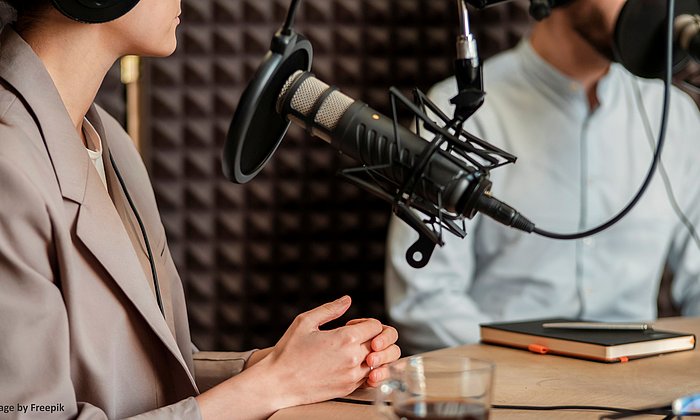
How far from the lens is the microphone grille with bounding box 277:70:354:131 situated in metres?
1.02

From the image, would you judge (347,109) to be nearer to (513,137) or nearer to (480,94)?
(480,94)

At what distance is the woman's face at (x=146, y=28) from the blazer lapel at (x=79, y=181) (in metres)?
0.13

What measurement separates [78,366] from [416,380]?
452mm

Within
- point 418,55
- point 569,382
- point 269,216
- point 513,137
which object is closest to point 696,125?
point 513,137

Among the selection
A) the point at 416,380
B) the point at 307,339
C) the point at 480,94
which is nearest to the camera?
the point at 416,380

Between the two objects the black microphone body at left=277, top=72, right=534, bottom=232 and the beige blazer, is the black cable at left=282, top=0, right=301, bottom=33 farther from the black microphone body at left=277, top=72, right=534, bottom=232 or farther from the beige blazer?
the beige blazer

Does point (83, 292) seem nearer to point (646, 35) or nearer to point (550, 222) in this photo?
point (646, 35)

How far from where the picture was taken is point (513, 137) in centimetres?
217

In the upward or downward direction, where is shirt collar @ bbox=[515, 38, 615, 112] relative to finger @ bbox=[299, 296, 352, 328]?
upward

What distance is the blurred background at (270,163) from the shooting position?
2.26 metres

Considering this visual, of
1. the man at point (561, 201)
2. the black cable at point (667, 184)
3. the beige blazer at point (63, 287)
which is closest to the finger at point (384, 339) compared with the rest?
the beige blazer at point (63, 287)

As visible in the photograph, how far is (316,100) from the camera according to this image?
1.02 metres

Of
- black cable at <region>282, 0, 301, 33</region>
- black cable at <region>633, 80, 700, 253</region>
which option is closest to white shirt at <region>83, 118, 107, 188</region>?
black cable at <region>282, 0, 301, 33</region>

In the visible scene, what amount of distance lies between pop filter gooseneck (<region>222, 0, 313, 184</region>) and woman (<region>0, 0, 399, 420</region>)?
22 cm
